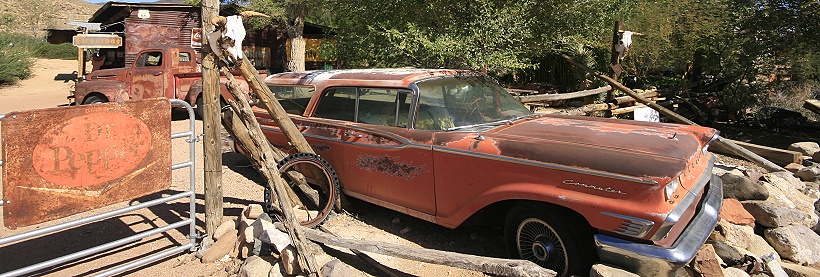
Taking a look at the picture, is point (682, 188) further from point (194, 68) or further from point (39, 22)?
point (39, 22)

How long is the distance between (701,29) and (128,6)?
1661 cm

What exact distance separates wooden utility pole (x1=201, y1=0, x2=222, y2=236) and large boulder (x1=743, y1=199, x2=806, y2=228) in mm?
4728

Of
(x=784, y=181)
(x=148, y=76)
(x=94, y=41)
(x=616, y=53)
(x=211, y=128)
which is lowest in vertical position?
(x=784, y=181)

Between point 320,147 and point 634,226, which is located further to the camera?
point 320,147

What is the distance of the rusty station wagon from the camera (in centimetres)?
311

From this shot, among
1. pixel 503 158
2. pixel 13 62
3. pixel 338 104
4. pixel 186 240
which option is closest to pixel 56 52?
pixel 13 62

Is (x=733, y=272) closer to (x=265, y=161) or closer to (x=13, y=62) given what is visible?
(x=265, y=161)

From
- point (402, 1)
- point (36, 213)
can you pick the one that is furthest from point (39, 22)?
point (36, 213)

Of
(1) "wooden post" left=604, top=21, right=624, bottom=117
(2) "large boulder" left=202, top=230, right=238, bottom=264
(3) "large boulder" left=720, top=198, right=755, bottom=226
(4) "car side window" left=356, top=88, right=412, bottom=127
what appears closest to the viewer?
(2) "large boulder" left=202, top=230, right=238, bottom=264

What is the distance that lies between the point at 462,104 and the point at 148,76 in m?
9.32

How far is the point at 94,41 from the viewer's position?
13633 mm

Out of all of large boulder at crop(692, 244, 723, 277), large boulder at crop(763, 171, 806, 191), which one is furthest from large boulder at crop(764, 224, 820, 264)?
large boulder at crop(692, 244, 723, 277)

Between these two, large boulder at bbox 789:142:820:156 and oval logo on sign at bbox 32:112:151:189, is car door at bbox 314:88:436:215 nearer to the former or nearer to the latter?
oval logo on sign at bbox 32:112:151:189

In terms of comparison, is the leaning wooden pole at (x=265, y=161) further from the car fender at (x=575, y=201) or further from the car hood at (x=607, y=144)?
the car hood at (x=607, y=144)
